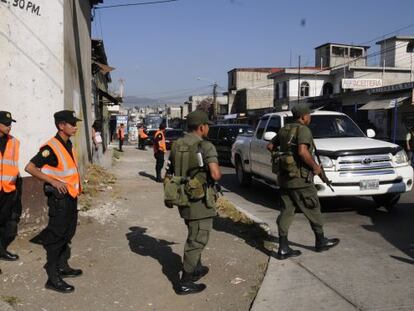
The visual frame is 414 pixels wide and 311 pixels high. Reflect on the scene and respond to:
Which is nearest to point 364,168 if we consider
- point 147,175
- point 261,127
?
point 261,127

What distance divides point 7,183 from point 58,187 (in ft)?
4.28

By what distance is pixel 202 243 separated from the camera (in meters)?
4.81

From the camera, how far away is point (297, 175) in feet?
19.2

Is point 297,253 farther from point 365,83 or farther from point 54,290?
point 365,83

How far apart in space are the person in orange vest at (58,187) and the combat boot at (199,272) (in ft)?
Result: 4.03

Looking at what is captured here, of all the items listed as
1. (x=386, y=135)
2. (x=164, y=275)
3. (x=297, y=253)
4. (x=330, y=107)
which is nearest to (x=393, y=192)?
(x=297, y=253)

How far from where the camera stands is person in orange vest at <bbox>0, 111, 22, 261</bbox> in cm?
569

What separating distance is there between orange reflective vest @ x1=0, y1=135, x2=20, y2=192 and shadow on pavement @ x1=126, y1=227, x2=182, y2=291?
177 centimetres

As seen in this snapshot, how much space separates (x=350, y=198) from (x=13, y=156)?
23.3 ft

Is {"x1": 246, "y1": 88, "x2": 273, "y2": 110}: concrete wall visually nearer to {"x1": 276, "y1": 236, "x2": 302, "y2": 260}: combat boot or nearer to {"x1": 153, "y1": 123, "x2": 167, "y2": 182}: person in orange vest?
{"x1": 153, "y1": 123, "x2": 167, "y2": 182}: person in orange vest

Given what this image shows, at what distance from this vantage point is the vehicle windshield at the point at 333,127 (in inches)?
381

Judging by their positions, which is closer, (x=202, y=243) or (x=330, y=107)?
(x=202, y=243)

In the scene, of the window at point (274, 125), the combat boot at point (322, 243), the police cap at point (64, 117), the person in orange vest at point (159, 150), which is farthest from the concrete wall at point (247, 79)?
the police cap at point (64, 117)

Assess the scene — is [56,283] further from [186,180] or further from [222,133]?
[222,133]
